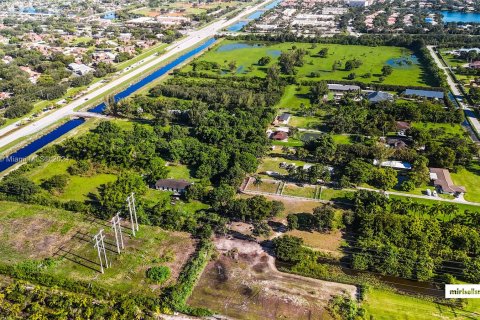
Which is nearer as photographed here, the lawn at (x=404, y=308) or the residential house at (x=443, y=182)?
the lawn at (x=404, y=308)

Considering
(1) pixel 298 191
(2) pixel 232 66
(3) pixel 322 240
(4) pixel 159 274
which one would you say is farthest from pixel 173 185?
(2) pixel 232 66

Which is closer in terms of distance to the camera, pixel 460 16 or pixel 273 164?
pixel 273 164

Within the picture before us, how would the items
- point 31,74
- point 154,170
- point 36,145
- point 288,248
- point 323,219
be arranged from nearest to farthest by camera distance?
point 288,248
point 323,219
point 154,170
point 36,145
point 31,74

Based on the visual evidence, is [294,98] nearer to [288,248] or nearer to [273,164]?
[273,164]

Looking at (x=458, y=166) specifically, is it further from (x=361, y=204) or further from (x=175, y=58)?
(x=175, y=58)

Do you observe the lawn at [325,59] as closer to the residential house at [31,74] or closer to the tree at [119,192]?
the residential house at [31,74]

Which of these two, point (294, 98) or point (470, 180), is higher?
point (294, 98)

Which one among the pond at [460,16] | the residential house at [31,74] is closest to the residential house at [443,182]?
the residential house at [31,74]

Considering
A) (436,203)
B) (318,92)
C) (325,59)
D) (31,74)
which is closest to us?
(436,203)
